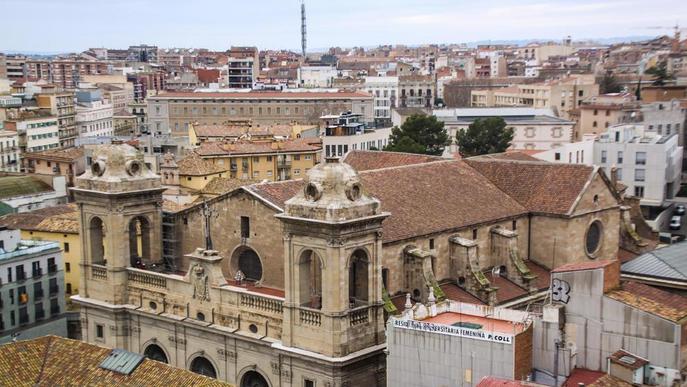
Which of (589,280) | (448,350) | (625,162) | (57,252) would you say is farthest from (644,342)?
(625,162)

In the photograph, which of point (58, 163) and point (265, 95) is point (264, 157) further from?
point (265, 95)

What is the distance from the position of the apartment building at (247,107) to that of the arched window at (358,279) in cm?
10049

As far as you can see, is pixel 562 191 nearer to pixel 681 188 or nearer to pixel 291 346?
pixel 291 346

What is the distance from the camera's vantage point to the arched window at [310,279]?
3991cm

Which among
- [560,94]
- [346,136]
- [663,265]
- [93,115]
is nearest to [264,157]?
[346,136]

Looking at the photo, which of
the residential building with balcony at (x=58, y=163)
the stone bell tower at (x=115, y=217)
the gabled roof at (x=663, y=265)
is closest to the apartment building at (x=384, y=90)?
the residential building with balcony at (x=58, y=163)

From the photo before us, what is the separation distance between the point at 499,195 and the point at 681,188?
58.2 metres

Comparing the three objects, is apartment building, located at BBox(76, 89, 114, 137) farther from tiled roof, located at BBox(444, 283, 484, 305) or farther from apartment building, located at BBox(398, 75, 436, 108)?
tiled roof, located at BBox(444, 283, 484, 305)

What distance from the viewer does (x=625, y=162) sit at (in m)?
92.6

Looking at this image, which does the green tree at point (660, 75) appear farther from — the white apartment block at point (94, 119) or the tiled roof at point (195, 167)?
the white apartment block at point (94, 119)

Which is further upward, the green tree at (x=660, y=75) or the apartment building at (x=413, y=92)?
the green tree at (x=660, y=75)

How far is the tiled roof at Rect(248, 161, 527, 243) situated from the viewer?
46.0 m

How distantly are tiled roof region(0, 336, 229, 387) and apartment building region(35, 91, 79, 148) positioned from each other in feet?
318

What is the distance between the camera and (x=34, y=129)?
124m
